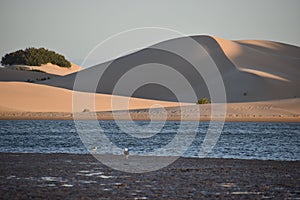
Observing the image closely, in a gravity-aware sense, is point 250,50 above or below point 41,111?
above

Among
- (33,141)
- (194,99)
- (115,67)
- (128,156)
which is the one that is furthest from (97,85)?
(128,156)

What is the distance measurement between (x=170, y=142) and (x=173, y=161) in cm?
986

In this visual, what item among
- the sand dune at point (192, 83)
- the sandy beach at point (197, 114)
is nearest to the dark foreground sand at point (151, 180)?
the sandy beach at point (197, 114)

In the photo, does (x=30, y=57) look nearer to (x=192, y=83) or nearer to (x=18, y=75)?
(x=18, y=75)

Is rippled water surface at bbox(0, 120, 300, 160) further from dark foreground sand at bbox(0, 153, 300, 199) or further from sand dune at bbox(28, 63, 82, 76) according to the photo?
sand dune at bbox(28, 63, 82, 76)

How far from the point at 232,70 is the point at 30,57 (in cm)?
4719

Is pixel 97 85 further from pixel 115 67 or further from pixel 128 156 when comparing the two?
pixel 128 156

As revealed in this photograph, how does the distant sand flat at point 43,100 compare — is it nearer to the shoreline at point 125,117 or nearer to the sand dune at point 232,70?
the shoreline at point 125,117

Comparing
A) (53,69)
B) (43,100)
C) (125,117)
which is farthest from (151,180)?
(53,69)

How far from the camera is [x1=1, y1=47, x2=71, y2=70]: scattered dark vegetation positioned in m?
130

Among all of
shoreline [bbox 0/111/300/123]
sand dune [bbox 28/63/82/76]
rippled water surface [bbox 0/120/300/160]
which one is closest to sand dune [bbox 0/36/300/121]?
sand dune [bbox 28/63/82/76]

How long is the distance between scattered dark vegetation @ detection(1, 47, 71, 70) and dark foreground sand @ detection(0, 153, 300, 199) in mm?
109529

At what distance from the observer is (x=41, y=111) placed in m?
70.8

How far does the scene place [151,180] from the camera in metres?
17.6
